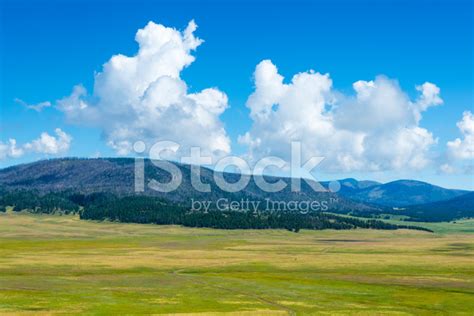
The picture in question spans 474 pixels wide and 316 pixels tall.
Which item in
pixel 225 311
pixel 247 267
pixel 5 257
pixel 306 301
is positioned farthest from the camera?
pixel 5 257

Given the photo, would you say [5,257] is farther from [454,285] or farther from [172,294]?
[454,285]

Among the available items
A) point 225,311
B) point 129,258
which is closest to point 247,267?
point 129,258

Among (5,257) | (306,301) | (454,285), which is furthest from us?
(5,257)

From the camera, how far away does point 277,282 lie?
105688 mm

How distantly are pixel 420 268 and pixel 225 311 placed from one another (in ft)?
242

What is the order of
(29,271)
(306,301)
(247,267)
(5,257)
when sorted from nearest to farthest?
(306,301), (29,271), (247,267), (5,257)

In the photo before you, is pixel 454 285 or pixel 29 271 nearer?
pixel 454 285

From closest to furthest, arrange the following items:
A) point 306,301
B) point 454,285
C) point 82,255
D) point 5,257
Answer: point 306,301
point 454,285
point 5,257
point 82,255

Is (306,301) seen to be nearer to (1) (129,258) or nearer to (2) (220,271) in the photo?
(2) (220,271)

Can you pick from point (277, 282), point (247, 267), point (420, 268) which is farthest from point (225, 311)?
point (420, 268)

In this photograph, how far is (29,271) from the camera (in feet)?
382

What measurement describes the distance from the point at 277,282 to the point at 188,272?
2411 centimetres

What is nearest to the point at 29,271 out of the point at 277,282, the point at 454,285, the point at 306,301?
the point at 277,282

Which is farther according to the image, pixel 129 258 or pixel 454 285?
pixel 129 258
